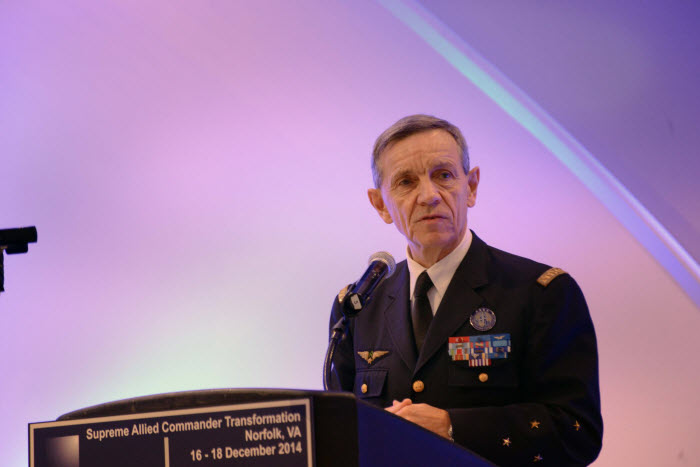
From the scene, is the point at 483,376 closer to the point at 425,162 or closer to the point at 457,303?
the point at 457,303

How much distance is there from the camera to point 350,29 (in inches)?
118

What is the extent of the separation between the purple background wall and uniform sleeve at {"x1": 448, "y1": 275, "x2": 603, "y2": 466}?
96 centimetres

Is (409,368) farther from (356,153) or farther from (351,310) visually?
(356,153)

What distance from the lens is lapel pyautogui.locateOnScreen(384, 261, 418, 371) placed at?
1814 mm

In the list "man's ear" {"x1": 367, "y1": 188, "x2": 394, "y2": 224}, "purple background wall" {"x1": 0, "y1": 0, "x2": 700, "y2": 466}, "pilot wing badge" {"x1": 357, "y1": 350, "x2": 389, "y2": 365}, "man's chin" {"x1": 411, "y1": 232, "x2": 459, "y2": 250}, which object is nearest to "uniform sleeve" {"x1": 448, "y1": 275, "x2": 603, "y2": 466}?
"man's chin" {"x1": 411, "y1": 232, "x2": 459, "y2": 250}

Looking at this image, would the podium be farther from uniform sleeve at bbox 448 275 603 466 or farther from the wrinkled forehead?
the wrinkled forehead

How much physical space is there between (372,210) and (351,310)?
1.40 meters

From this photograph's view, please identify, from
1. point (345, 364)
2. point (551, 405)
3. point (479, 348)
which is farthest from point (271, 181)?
point (551, 405)

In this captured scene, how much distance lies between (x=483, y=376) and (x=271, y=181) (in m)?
Result: 1.51

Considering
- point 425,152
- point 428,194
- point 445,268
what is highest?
point 425,152

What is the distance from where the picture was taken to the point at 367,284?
152 cm

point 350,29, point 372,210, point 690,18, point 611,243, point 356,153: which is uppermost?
point 350,29

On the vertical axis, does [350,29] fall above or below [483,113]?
above

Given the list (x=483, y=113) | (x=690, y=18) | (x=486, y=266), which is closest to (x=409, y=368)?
(x=486, y=266)
